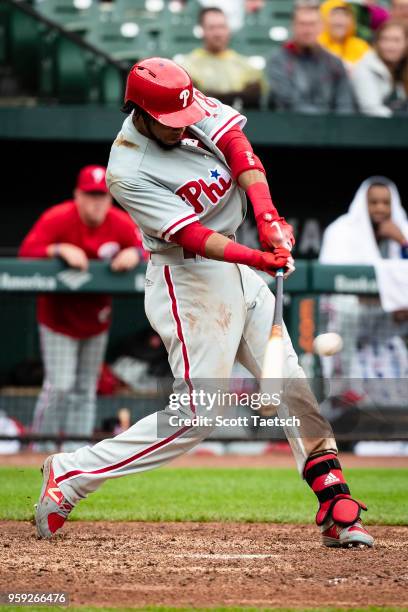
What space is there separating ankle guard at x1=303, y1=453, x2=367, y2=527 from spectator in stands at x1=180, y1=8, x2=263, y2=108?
6023 millimetres

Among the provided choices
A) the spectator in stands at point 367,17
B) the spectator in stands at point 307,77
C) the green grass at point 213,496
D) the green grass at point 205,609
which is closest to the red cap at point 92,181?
the green grass at point 213,496

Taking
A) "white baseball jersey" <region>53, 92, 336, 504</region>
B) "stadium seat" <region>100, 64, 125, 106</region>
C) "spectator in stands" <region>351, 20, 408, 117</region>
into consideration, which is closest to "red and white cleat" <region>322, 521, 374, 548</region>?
"white baseball jersey" <region>53, 92, 336, 504</region>

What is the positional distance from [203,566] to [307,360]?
4.11m

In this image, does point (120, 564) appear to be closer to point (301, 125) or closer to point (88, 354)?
point (88, 354)

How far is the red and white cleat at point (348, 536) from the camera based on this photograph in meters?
4.45

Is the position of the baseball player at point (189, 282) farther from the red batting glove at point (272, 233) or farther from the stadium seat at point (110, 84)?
the stadium seat at point (110, 84)

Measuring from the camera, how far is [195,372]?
443 cm

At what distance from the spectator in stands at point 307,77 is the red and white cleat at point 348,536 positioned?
625 cm

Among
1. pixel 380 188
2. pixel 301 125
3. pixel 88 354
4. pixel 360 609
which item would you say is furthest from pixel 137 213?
pixel 301 125

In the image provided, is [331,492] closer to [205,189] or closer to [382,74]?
[205,189]

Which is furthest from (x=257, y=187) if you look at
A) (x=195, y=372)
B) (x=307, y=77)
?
(x=307, y=77)

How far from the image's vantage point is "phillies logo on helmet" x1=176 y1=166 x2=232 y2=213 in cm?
445

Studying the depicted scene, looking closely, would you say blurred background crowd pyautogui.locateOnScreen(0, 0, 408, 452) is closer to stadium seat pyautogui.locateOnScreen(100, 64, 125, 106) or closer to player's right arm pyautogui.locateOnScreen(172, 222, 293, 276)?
stadium seat pyautogui.locateOnScreen(100, 64, 125, 106)

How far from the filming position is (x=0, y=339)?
8422 mm
